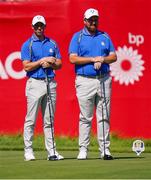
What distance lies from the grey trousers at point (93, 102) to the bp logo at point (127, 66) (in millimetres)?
3650

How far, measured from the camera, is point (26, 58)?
12.7 meters

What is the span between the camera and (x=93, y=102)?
506 inches

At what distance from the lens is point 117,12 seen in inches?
647

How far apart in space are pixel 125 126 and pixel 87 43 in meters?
4.19

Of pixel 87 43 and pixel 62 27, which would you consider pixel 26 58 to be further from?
pixel 62 27

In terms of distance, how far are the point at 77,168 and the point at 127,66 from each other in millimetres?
5580

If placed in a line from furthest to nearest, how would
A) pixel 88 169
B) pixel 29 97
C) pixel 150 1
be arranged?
pixel 150 1 → pixel 29 97 → pixel 88 169

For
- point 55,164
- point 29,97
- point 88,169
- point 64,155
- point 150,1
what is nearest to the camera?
point 88,169

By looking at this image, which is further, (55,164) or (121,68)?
(121,68)

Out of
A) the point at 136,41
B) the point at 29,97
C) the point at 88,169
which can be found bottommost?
the point at 88,169

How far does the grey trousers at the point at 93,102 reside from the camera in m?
12.7

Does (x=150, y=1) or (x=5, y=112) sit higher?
(x=150, y=1)

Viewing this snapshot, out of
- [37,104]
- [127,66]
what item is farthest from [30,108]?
[127,66]

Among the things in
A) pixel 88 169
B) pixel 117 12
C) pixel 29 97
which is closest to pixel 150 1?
pixel 117 12
